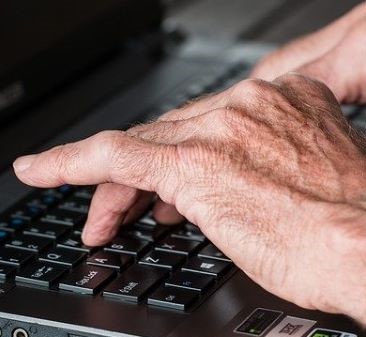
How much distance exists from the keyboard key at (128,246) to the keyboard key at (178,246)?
0.04 ft

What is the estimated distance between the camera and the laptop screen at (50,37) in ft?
3.89

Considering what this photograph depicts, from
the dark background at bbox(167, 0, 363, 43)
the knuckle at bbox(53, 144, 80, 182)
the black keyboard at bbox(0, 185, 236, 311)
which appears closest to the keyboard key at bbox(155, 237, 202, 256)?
the black keyboard at bbox(0, 185, 236, 311)

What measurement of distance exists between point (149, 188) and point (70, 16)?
1.58 feet

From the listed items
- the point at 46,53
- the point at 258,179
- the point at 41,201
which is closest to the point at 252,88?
the point at 258,179

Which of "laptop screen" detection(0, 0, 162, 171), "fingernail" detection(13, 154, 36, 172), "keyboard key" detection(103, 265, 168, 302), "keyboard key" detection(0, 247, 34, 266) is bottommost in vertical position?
"keyboard key" detection(103, 265, 168, 302)

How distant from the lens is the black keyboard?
845 millimetres

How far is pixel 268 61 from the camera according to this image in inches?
46.8

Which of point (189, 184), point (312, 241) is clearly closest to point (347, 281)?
point (312, 241)

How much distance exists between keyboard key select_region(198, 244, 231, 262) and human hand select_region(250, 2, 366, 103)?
27 centimetres

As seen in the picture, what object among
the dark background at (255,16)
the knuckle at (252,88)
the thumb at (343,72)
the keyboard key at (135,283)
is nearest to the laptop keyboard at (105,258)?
the keyboard key at (135,283)

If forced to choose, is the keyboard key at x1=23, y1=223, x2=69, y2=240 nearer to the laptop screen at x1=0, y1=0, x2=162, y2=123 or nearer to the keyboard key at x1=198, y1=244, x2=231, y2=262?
the keyboard key at x1=198, y1=244, x2=231, y2=262

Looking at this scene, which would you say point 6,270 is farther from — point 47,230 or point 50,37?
point 50,37

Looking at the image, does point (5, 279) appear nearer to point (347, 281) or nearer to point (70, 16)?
point (347, 281)

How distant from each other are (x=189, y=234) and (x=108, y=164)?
0.39 ft
